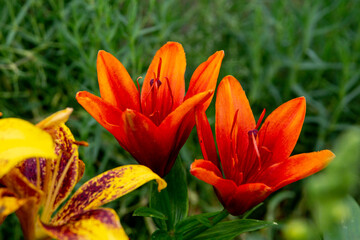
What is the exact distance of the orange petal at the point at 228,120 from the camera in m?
0.43

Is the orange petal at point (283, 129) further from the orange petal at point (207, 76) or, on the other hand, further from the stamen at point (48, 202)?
the stamen at point (48, 202)

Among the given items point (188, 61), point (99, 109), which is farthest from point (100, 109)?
point (188, 61)

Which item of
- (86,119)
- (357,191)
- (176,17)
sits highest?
(176,17)

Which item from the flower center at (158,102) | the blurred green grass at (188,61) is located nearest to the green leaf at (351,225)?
the flower center at (158,102)

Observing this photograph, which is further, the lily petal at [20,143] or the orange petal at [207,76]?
the orange petal at [207,76]

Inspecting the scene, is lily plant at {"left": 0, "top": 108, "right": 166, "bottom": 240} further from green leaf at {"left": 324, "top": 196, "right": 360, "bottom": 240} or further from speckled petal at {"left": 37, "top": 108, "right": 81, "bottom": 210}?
green leaf at {"left": 324, "top": 196, "right": 360, "bottom": 240}

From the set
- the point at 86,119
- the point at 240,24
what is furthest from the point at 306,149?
the point at 86,119

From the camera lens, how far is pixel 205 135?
1.35ft

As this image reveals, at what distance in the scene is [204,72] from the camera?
434mm

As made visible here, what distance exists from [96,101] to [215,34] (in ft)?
2.77

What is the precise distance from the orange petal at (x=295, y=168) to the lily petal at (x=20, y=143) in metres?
0.19

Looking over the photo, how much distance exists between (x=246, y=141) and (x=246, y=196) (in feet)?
0.25

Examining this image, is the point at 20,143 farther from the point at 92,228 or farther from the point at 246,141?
the point at 246,141

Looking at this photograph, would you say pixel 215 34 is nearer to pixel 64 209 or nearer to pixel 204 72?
pixel 204 72
